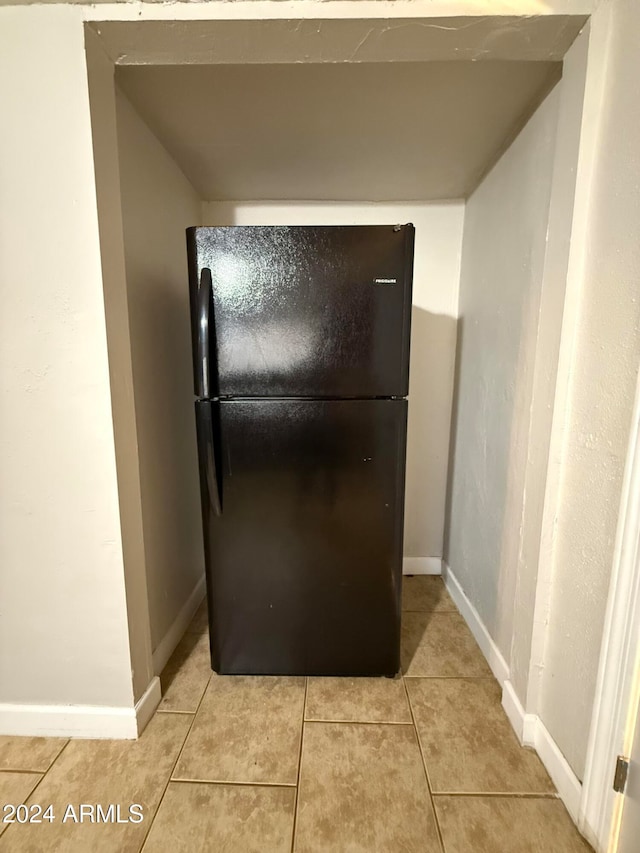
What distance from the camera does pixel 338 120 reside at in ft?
4.49

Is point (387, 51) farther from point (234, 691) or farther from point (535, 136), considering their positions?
point (234, 691)

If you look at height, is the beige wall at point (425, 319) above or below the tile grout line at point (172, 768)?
above

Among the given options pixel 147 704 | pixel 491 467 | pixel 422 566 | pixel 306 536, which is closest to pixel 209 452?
pixel 306 536

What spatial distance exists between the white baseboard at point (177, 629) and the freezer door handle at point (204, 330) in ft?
3.33

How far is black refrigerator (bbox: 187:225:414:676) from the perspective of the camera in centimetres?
126

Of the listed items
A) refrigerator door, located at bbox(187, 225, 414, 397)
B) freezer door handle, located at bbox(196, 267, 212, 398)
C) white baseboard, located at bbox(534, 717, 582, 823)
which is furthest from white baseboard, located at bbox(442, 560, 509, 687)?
freezer door handle, located at bbox(196, 267, 212, 398)

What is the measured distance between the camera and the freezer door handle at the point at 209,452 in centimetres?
132

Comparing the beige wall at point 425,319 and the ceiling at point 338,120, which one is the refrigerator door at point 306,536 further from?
the ceiling at point 338,120

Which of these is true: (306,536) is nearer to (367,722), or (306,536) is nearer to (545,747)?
(367,722)

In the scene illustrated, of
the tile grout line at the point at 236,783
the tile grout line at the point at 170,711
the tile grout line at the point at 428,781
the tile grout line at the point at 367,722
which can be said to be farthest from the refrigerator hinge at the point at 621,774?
the tile grout line at the point at 170,711

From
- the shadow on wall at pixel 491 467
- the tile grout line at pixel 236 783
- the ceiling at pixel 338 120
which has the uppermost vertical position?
the ceiling at pixel 338 120

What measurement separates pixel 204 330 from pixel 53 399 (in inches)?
18.2

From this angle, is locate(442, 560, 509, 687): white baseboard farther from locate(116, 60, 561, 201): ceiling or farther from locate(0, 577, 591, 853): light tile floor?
locate(116, 60, 561, 201): ceiling

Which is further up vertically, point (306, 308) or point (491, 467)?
point (306, 308)
